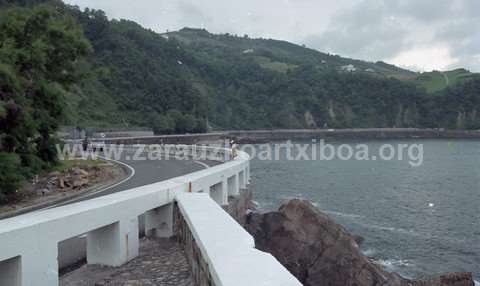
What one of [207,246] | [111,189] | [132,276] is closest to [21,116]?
[111,189]

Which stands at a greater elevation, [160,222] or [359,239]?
[160,222]

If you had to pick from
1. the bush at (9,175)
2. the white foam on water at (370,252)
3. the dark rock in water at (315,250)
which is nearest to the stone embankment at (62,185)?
the bush at (9,175)

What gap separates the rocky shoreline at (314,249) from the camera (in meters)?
16.7

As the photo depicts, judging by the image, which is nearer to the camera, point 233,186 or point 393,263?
point 233,186

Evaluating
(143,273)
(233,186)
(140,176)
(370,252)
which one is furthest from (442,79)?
(143,273)

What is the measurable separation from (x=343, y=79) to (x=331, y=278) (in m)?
154

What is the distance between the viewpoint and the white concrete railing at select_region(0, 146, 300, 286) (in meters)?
4.64

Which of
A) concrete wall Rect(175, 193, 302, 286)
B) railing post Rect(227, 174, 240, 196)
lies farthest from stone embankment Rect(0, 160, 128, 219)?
concrete wall Rect(175, 193, 302, 286)

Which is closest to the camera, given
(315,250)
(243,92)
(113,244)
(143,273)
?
(143,273)

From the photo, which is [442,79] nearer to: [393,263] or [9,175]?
[393,263]

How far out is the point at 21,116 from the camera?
14625 mm

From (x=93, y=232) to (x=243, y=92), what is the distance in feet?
491

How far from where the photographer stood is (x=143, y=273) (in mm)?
5828

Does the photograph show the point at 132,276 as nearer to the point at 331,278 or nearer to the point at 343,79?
the point at 331,278
